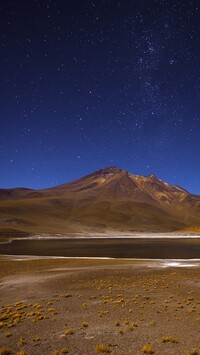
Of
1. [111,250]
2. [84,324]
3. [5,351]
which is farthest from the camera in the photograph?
[111,250]

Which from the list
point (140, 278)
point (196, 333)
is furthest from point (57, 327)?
point (140, 278)

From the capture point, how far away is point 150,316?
14.9m

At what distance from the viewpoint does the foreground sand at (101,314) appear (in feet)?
37.6

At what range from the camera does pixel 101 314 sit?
15406 mm

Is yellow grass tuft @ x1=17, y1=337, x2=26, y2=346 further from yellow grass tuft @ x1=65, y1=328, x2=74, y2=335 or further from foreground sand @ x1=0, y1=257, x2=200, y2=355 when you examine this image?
yellow grass tuft @ x1=65, y1=328, x2=74, y2=335

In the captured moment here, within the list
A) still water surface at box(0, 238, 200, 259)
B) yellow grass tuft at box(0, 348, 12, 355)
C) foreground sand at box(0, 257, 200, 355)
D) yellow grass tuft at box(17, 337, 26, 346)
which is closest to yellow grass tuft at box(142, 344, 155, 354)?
foreground sand at box(0, 257, 200, 355)

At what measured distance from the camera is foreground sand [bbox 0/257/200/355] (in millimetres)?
11461

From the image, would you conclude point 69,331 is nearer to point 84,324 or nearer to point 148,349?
point 84,324

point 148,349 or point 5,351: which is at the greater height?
point 148,349

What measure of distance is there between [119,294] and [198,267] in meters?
15.1

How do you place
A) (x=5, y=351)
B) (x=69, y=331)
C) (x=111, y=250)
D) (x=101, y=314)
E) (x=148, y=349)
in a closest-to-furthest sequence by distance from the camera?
(x=148, y=349) < (x=5, y=351) < (x=69, y=331) < (x=101, y=314) < (x=111, y=250)

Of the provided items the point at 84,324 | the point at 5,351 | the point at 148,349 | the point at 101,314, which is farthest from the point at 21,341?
the point at 101,314

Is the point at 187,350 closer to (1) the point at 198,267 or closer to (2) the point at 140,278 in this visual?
(2) the point at 140,278

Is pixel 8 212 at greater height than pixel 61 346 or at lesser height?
greater
